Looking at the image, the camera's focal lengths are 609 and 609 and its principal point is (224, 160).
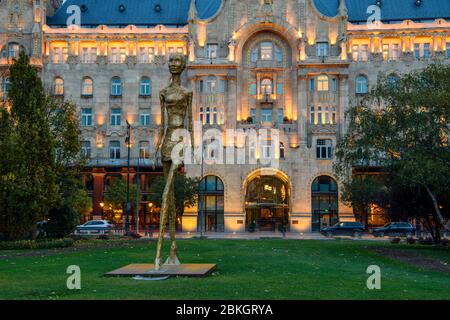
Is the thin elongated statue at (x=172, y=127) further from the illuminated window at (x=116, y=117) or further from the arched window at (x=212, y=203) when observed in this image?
the illuminated window at (x=116, y=117)

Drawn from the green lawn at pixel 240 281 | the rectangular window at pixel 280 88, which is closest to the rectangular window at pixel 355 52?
the rectangular window at pixel 280 88

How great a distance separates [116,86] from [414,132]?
185 feet

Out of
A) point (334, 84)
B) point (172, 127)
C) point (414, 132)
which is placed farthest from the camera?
point (334, 84)

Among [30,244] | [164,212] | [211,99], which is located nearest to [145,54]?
[211,99]

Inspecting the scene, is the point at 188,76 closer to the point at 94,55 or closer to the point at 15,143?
the point at 94,55

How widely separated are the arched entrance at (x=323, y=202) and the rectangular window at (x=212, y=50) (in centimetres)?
2200

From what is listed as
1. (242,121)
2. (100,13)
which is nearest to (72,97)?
(100,13)

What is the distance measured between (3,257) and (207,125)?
51450 millimetres

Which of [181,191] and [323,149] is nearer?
[181,191]

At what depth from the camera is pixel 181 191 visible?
239 feet

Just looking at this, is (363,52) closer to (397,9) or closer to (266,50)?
(397,9)

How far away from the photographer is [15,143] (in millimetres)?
38969

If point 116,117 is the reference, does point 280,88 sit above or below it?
above

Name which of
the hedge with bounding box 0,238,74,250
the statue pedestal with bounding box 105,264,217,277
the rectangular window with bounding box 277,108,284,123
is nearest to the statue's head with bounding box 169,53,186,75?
the statue pedestal with bounding box 105,264,217,277
